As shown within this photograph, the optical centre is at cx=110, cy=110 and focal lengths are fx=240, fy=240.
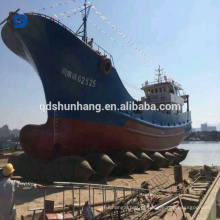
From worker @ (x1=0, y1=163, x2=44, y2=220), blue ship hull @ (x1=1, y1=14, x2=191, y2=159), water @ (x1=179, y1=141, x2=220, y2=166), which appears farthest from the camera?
water @ (x1=179, y1=141, x2=220, y2=166)

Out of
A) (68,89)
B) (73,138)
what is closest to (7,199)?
(73,138)

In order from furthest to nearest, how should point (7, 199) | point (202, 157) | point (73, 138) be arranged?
point (202, 157) < point (73, 138) < point (7, 199)

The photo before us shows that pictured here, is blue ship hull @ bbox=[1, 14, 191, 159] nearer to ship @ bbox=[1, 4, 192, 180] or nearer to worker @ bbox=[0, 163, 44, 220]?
ship @ bbox=[1, 4, 192, 180]

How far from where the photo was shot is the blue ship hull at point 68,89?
10.2 metres

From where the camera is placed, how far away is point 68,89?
10.6 meters

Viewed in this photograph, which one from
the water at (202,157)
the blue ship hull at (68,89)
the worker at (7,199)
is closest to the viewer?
the worker at (7,199)

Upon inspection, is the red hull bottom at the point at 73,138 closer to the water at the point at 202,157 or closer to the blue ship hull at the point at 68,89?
the blue ship hull at the point at 68,89

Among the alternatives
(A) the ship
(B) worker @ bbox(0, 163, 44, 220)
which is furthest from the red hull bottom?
(B) worker @ bbox(0, 163, 44, 220)

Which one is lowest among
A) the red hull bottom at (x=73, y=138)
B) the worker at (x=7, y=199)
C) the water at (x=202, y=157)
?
the water at (x=202, y=157)

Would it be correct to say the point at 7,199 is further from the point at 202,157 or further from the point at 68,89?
the point at 202,157

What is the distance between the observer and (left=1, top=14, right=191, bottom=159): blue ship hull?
10.2 metres

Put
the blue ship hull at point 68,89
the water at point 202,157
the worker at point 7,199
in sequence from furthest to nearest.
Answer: the water at point 202,157, the blue ship hull at point 68,89, the worker at point 7,199

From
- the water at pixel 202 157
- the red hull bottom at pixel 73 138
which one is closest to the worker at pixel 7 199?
the red hull bottom at pixel 73 138

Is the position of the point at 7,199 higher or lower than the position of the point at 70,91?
lower
